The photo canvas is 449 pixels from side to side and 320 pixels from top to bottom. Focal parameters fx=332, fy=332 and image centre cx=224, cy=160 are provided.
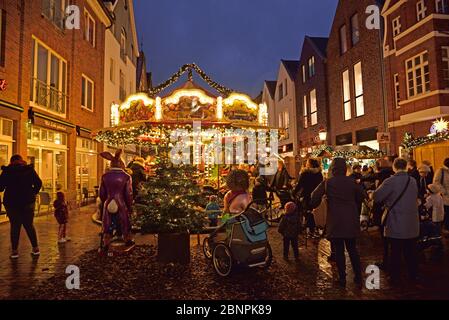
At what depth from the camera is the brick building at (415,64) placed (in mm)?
13719

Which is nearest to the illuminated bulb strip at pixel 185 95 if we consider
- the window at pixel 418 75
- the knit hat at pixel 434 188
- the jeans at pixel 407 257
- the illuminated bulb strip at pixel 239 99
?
the illuminated bulb strip at pixel 239 99

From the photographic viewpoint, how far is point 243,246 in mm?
5211

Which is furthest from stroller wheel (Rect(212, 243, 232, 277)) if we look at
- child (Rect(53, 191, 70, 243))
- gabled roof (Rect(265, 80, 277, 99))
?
gabled roof (Rect(265, 80, 277, 99))

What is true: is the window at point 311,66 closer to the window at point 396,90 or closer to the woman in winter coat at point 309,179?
the window at point 396,90

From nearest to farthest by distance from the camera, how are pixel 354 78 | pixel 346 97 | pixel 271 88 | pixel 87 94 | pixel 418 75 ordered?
pixel 418 75 → pixel 87 94 → pixel 354 78 → pixel 346 97 → pixel 271 88

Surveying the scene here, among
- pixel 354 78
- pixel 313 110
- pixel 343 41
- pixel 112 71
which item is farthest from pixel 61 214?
pixel 313 110

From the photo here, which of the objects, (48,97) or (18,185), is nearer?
(18,185)

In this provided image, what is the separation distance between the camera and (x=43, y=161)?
13.1 m

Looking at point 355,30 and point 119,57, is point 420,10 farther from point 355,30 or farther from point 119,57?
point 119,57

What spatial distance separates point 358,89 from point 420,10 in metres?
6.73

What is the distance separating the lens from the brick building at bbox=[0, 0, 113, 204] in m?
11.2

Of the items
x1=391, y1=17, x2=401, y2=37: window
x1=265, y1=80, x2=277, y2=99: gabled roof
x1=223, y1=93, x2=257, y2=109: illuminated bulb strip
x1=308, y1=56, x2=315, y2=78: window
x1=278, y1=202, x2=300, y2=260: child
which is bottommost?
x1=278, y1=202, x2=300, y2=260: child

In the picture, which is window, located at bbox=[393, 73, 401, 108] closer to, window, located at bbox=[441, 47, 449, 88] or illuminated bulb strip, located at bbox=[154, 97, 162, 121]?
window, located at bbox=[441, 47, 449, 88]

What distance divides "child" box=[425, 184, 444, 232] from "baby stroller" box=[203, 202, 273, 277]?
4218 millimetres
